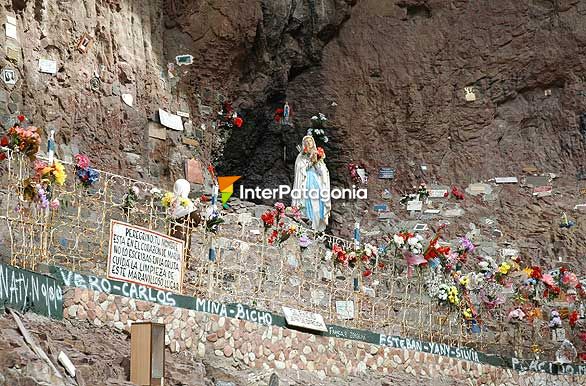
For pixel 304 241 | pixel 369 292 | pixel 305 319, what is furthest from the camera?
pixel 369 292

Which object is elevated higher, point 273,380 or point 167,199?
point 167,199

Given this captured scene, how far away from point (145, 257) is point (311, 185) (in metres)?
9.97

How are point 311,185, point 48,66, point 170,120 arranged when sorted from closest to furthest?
point 48,66, point 311,185, point 170,120

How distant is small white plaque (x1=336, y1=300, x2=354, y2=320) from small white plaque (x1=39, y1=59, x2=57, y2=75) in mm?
7482

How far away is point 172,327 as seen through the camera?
12773mm

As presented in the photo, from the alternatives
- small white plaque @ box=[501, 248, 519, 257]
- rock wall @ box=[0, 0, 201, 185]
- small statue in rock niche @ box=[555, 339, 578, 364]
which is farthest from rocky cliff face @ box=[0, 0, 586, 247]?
small statue in rock niche @ box=[555, 339, 578, 364]

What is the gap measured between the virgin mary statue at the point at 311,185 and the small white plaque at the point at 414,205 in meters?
3.51

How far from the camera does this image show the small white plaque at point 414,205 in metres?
25.5

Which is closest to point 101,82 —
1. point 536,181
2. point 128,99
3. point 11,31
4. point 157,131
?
point 128,99

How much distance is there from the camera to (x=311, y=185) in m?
22.4

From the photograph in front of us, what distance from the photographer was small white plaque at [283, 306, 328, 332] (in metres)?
14.9

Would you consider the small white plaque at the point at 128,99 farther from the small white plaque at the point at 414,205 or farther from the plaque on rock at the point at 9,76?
the small white plaque at the point at 414,205

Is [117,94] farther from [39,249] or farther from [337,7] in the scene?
[39,249]

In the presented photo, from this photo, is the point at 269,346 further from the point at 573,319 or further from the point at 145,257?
the point at 573,319
